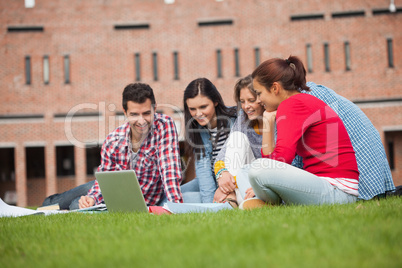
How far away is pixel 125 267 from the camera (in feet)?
7.52

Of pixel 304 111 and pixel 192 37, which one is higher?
pixel 192 37

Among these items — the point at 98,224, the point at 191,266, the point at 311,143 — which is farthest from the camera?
the point at 311,143

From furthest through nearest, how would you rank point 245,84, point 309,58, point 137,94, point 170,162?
point 309,58
point 245,84
point 137,94
point 170,162

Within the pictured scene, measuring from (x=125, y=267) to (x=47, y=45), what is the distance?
82.7 feet

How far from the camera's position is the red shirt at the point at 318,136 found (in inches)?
161

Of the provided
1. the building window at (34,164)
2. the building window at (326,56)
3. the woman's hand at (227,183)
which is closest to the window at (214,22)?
the building window at (326,56)

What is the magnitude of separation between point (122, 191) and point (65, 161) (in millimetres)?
23055

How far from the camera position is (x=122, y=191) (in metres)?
4.91

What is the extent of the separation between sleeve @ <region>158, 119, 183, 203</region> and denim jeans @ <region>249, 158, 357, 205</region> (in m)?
1.39

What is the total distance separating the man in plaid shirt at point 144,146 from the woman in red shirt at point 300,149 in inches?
65.3

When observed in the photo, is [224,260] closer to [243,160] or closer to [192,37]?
[243,160]

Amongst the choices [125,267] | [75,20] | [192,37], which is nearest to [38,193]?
[75,20]

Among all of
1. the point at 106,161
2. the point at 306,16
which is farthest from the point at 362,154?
the point at 306,16

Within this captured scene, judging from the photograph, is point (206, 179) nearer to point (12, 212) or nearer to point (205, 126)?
point (205, 126)
